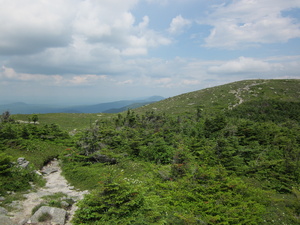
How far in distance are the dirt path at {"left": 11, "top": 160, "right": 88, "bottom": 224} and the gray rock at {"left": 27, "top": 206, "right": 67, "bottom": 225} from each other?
0.35 metres

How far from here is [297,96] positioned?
4812 centimetres

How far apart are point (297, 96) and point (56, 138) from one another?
189 feet

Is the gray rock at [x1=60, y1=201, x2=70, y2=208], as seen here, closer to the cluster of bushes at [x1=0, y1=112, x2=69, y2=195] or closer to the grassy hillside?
the cluster of bushes at [x1=0, y1=112, x2=69, y2=195]

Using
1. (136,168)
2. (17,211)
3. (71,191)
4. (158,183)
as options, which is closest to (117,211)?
(158,183)

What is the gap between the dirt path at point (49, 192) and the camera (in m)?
9.34

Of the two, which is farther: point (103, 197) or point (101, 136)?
point (101, 136)

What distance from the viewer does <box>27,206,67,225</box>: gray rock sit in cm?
877

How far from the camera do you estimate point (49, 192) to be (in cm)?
1271

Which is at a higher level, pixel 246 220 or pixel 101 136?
pixel 101 136

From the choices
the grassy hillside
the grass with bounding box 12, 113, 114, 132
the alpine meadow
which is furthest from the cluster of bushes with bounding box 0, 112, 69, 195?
the grassy hillside

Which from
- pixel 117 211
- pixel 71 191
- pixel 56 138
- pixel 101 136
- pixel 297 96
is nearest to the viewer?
pixel 117 211

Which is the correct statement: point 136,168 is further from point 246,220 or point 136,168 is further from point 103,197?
point 246,220

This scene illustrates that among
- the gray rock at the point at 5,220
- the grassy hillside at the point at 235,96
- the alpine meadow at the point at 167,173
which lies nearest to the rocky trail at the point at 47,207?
the gray rock at the point at 5,220

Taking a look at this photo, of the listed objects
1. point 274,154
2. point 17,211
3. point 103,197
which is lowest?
point 274,154
